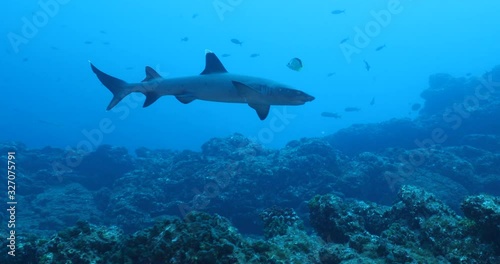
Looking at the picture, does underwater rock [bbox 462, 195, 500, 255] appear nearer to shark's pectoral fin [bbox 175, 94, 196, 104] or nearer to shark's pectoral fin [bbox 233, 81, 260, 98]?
shark's pectoral fin [bbox 233, 81, 260, 98]

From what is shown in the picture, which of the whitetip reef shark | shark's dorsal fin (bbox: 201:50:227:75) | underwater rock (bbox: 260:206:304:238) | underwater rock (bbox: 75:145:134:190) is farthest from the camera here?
underwater rock (bbox: 75:145:134:190)

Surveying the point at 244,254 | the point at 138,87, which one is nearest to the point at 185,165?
the point at 138,87

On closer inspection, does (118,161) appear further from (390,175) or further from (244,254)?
(244,254)

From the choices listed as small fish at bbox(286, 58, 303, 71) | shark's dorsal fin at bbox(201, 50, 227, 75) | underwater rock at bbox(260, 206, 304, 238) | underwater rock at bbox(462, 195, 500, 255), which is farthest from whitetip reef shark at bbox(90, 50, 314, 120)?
small fish at bbox(286, 58, 303, 71)

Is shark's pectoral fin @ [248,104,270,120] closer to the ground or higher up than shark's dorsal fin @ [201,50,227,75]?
closer to the ground

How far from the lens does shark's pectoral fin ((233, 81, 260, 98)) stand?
6297 millimetres

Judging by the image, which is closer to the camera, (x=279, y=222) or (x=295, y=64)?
(x=279, y=222)

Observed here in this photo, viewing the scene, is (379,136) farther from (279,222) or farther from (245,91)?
(245,91)

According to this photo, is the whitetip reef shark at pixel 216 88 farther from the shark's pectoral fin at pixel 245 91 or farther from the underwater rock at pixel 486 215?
the underwater rock at pixel 486 215

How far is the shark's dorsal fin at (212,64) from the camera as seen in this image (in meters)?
7.29

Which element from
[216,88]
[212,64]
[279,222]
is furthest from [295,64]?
[279,222]

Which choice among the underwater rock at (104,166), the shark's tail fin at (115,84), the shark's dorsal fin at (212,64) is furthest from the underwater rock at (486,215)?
the underwater rock at (104,166)

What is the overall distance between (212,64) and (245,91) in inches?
52.2

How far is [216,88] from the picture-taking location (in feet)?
23.4
